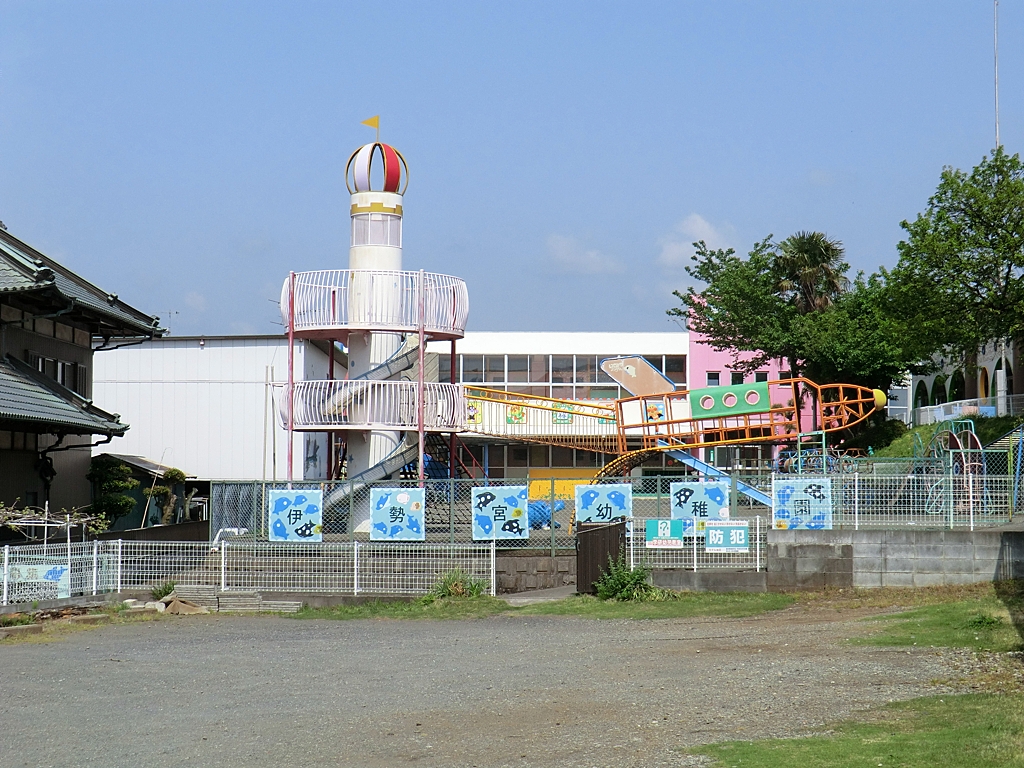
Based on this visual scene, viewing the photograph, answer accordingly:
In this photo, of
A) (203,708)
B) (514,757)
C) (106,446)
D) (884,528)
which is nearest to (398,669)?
(203,708)

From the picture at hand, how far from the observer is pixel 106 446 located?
1585 inches

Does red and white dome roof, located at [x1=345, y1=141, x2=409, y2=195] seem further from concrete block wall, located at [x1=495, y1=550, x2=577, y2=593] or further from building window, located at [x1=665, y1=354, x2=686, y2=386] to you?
building window, located at [x1=665, y1=354, x2=686, y2=386]

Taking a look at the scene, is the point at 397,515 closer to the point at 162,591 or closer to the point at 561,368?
the point at 162,591

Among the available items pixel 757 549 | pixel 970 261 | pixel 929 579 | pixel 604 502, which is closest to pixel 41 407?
pixel 604 502

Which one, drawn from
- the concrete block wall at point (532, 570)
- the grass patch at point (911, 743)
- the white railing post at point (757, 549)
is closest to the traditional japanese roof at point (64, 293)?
the concrete block wall at point (532, 570)

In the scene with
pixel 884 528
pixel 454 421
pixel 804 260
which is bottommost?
pixel 884 528

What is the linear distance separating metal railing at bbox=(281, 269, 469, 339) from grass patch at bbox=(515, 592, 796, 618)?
30.7ft

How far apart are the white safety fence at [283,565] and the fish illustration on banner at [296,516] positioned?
20 cm

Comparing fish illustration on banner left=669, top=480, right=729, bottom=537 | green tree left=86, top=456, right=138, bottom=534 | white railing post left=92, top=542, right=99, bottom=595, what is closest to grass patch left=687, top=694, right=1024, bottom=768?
fish illustration on banner left=669, top=480, right=729, bottom=537

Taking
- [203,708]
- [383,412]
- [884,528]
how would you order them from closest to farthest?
[203,708], [884,528], [383,412]

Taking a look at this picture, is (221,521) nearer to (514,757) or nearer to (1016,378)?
(514,757)

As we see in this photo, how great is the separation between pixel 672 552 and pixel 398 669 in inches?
330

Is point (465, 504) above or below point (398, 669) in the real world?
above

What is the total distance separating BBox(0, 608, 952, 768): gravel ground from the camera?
899 centimetres
